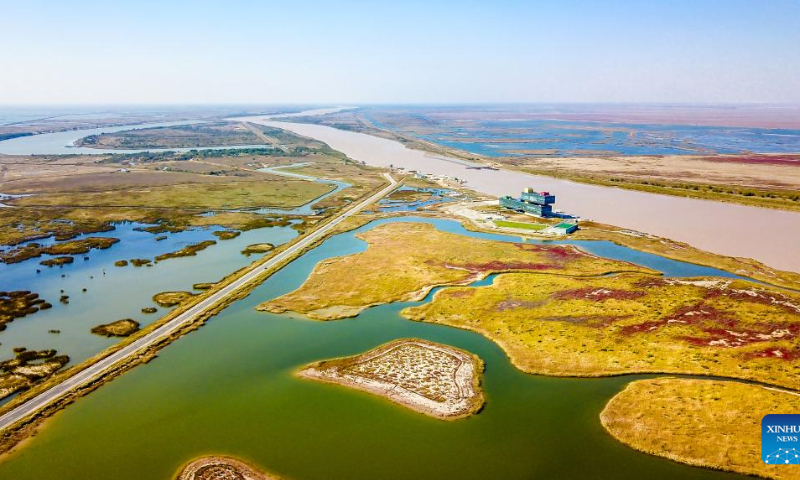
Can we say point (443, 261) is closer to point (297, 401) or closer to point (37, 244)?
point (297, 401)

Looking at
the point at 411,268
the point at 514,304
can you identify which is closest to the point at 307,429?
the point at 514,304

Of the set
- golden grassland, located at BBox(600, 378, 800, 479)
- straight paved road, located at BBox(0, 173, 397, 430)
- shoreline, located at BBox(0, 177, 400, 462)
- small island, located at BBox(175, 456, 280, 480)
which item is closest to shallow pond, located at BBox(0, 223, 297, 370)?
shoreline, located at BBox(0, 177, 400, 462)

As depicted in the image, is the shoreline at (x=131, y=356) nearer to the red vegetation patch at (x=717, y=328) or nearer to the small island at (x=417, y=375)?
the small island at (x=417, y=375)

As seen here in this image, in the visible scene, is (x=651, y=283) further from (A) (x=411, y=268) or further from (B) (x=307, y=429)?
(B) (x=307, y=429)

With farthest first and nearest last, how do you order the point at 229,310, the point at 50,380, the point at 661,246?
1. the point at 661,246
2. the point at 229,310
3. the point at 50,380

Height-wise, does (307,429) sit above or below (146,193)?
below

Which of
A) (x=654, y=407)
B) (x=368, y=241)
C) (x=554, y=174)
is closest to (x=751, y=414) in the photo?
(x=654, y=407)

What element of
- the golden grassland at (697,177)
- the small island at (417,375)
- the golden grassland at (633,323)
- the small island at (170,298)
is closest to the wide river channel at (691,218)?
the golden grassland at (697,177)
